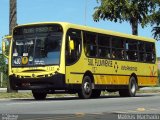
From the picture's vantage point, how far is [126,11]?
1797 inches

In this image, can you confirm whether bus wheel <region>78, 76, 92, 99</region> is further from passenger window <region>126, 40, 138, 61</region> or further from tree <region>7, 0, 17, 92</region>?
tree <region>7, 0, 17, 92</region>

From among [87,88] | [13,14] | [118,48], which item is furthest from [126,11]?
[87,88]

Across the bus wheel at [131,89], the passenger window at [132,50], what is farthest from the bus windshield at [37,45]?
the bus wheel at [131,89]

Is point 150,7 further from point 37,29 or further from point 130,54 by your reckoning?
point 37,29

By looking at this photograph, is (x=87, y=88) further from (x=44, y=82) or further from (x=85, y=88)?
(x=44, y=82)

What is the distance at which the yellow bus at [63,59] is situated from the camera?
24.0 meters

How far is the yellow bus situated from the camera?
24.0m

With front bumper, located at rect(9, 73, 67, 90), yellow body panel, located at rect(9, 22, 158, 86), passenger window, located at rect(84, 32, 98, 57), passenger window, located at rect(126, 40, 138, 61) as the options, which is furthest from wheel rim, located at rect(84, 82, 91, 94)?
passenger window, located at rect(126, 40, 138, 61)

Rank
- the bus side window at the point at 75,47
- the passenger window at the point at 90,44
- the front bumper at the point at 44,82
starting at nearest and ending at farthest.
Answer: the front bumper at the point at 44,82 < the bus side window at the point at 75,47 < the passenger window at the point at 90,44

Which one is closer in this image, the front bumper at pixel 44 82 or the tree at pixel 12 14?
the front bumper at pixel 44 82

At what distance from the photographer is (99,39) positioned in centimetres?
2706

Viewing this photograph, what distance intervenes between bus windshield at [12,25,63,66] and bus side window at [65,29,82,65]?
1.40ft

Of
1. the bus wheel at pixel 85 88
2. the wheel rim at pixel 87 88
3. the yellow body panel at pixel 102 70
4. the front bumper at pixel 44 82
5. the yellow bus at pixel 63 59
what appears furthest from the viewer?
the wheel rim at pixel 87 88

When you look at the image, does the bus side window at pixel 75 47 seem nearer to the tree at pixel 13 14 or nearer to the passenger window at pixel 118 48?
the passenger window at pixel 118 48
